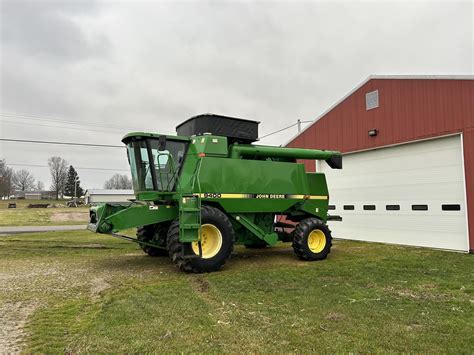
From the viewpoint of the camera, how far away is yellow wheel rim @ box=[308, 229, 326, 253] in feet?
33.2

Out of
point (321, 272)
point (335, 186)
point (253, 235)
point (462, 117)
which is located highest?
point (462, 117)

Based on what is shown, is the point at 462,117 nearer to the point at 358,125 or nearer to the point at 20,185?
the point at 358,125

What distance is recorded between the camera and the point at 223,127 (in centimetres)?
966

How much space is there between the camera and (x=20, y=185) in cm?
10325

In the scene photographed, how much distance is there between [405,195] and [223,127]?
6.65 metres

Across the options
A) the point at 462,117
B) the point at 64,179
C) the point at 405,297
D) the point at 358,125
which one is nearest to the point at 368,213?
the point at 358,125

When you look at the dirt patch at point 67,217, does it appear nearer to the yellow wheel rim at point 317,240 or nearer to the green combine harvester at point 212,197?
the green combine harvester at point 212,197

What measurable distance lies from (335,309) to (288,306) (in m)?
0.65

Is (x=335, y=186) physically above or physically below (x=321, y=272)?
above

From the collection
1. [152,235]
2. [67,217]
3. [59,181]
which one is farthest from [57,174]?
[152,235]

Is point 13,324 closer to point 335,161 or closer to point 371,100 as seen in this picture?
point 335,161

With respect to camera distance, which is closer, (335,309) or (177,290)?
(335,309)

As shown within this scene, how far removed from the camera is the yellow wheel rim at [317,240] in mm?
10133

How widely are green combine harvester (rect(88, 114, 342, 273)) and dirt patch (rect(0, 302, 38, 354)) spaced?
2.54m
